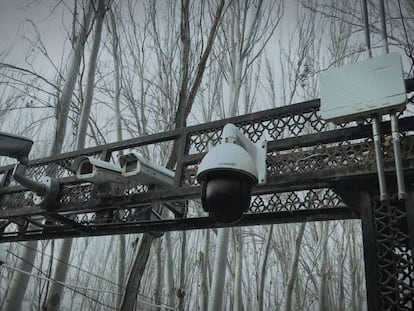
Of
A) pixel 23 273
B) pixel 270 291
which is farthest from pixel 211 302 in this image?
pixel 270 291

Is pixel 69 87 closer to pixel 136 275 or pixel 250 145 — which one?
pixel 136 275

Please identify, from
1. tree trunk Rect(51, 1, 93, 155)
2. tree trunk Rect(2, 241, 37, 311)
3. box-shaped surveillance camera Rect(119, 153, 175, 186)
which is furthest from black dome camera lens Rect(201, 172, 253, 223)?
tree trunk Rect(51, 1, 93, 155)

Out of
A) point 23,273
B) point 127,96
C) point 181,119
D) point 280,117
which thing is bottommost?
point 23,273

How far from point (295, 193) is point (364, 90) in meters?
0.66

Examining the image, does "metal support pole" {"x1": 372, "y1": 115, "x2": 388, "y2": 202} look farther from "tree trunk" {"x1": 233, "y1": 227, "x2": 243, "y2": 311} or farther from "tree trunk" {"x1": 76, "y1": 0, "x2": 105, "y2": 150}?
"tree trunk" {"x1": 233, "y1": 227, "x2": 243, "y2": 311}

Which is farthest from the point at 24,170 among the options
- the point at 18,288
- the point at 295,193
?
the point at 18,288

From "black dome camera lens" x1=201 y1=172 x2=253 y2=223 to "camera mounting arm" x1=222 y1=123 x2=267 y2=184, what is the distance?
0.16 metres

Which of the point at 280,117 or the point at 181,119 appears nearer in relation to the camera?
the point at 280,117

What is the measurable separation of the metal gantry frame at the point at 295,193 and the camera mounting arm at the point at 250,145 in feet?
0.14

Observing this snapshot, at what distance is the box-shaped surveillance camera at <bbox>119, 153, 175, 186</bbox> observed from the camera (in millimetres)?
1860

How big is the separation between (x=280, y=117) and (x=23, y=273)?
3.05 meters

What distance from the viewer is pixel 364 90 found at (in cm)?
130

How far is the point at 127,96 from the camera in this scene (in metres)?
6.72

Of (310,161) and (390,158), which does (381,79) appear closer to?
(390,158)
